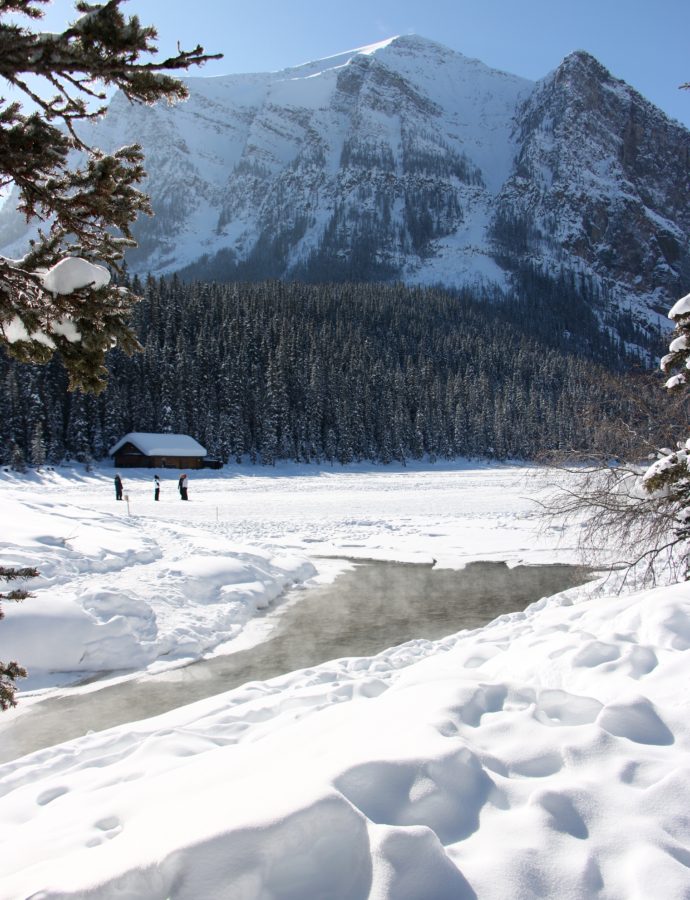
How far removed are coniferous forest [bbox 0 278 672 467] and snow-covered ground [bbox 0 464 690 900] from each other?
41.7 m

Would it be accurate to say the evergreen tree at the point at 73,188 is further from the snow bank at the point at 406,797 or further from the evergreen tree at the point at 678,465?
the evergreen tree at the point at 678,465

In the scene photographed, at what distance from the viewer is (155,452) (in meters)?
56.9

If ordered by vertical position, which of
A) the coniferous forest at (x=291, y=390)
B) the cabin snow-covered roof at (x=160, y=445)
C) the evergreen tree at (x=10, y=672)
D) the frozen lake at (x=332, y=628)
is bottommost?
the frozen lake at (x=332, y=628)

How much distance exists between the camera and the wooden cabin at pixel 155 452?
57562 mm

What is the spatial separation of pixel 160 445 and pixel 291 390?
82.0 ft

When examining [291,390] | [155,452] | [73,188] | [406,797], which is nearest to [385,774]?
[406,797]

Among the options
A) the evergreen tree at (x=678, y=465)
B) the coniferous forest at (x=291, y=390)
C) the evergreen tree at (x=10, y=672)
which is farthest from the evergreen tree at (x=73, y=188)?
the coniferous forest at (x=291, y=390)

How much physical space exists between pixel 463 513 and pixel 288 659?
21062 mm

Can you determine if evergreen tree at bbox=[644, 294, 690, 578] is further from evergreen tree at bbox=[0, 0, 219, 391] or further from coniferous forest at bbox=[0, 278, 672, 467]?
coniferous forest at bbox=[0, 278, 672, 467]

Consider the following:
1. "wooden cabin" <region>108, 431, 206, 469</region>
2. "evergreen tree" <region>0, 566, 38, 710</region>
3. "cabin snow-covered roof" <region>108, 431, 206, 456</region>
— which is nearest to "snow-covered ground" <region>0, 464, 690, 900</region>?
"evergreen tree" <region>0, 566, 38, 710</region>

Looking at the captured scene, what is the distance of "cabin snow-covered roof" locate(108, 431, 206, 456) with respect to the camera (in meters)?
57.4

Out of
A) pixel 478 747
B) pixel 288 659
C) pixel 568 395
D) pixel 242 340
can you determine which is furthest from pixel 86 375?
pixel 568 395

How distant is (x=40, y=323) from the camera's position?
3.28 metres

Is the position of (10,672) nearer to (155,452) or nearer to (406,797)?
(406,797)
